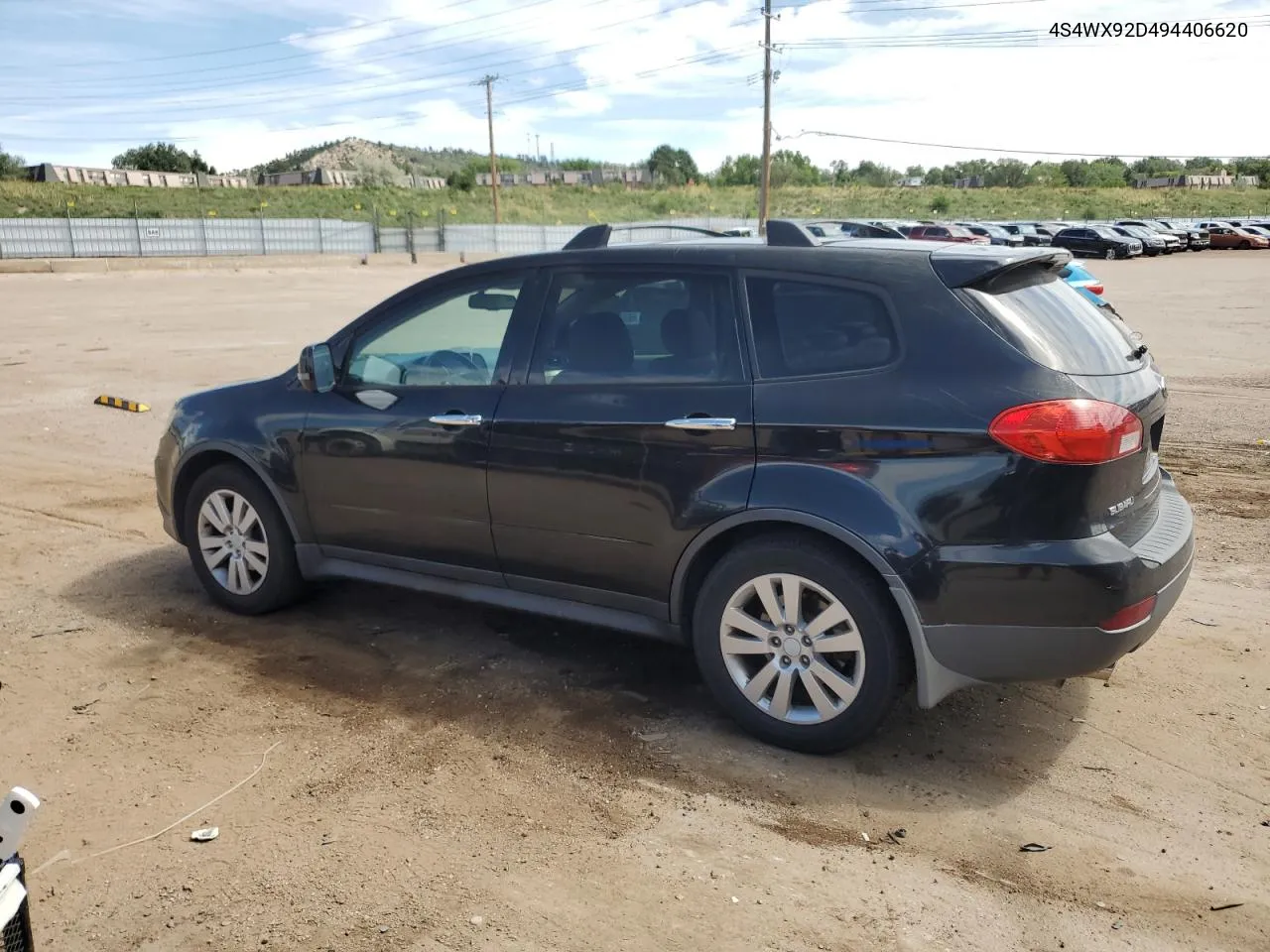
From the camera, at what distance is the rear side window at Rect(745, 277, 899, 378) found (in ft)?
12.6

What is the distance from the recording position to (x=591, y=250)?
4539mm

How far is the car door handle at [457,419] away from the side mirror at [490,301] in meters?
0.49

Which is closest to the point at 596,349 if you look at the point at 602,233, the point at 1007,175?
the point at 602,233

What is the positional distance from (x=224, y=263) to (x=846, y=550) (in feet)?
131

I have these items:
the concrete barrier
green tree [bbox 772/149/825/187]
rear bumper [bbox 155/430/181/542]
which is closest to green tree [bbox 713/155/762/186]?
green tree [bbox 772/149/825/187]

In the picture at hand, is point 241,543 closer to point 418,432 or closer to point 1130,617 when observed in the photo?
point 418,432

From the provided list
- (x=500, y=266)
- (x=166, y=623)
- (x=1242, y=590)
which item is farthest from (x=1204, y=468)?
(x=166, y=623)

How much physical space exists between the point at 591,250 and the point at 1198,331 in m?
15.7

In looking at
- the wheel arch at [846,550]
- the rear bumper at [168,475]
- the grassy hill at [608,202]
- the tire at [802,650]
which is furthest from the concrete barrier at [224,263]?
the tire at [802,650]

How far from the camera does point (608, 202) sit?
7512cm

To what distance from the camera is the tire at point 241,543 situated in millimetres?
5336

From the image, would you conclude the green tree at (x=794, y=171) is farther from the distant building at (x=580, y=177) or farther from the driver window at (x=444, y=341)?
the driver window at (x=444, y=341)

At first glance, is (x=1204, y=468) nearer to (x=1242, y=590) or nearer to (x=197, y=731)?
(x=1242, y=590)

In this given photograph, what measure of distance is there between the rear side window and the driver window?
1175 millimetres
